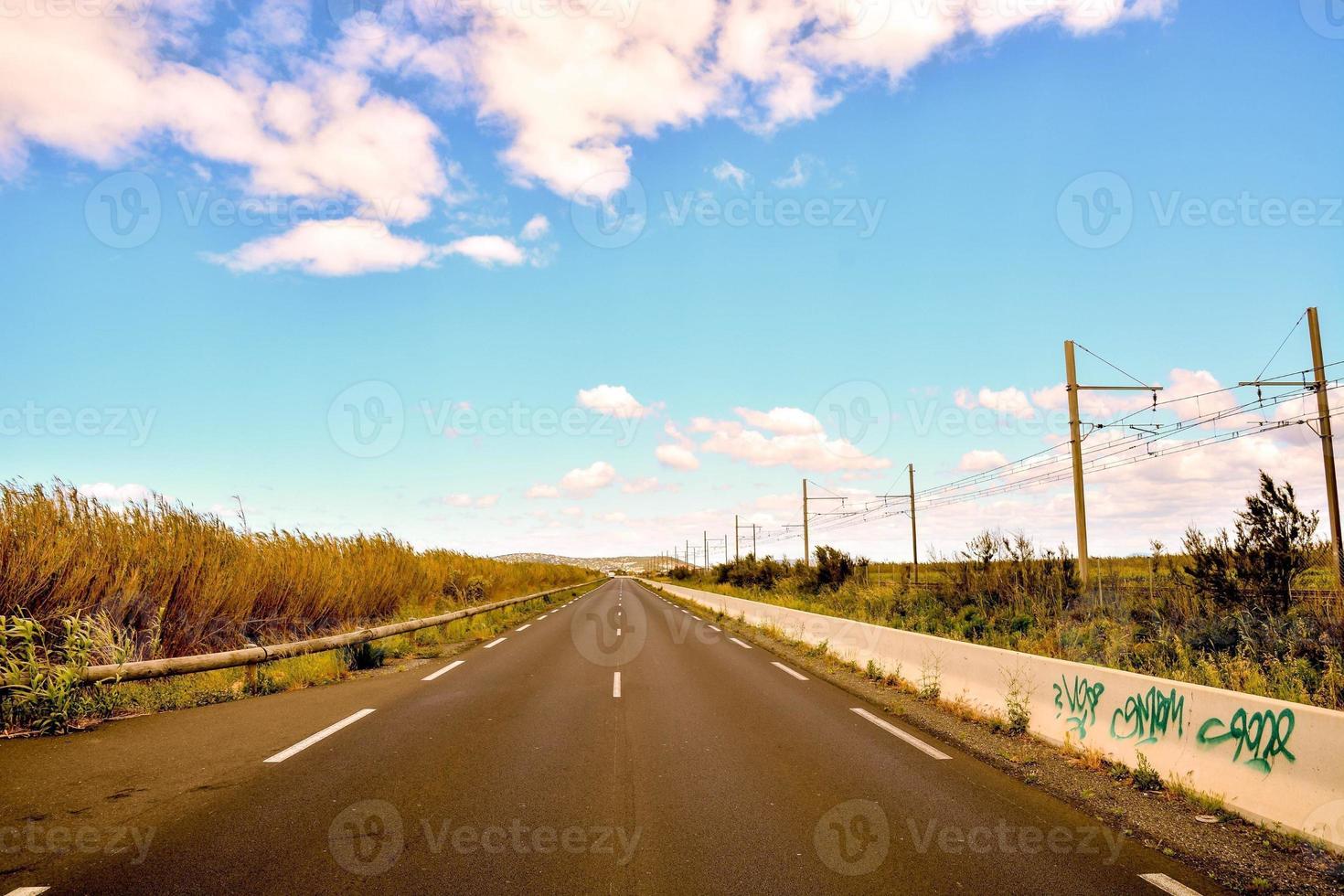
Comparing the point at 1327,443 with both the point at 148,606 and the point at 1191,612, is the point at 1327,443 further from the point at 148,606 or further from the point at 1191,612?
the point at 148,606

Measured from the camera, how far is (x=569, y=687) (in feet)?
37.2

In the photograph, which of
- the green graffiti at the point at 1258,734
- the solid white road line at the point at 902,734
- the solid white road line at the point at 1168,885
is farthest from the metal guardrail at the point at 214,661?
the green graffiti at the point at 1258,734

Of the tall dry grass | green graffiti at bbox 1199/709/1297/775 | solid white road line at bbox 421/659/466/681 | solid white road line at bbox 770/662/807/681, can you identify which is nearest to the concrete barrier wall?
green graffiti at bbox 1199/709/1297/775

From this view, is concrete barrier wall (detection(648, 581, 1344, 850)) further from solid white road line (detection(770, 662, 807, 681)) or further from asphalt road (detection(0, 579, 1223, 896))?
solid white road line (detection(770, 662, 807, 681))

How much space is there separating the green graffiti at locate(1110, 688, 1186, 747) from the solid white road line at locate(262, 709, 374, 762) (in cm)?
752

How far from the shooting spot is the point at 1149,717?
617 centimetres

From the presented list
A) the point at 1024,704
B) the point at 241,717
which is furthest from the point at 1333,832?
the point at 241,717

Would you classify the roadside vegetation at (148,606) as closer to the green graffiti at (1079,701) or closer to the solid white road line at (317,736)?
the solid white road line at (317,736)

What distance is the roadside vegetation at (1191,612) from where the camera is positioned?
827 centimetres

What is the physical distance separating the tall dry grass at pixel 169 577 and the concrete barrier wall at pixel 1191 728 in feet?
37.2

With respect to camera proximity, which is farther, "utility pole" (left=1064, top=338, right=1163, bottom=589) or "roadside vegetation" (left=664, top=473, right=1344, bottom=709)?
"utility pole" (left=1064, top=338, right=1163, bottom=589)

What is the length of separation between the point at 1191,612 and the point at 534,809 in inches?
516

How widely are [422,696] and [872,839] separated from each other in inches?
289

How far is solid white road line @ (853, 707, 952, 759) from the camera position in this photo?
7242 mm
